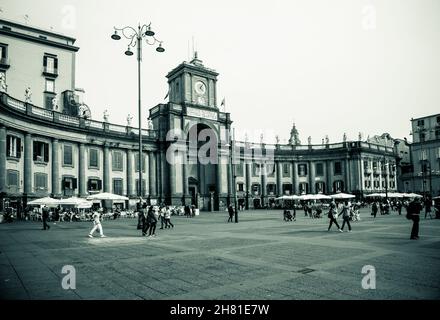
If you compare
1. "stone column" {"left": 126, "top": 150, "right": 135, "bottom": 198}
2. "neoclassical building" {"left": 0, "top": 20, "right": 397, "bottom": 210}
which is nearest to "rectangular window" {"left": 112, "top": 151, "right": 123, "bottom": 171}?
"neoclassical building" {"left": 0, "top": 20, "right": 397, "bottom": 210}

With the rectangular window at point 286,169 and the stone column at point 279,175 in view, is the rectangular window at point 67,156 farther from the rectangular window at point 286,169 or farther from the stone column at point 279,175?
the rectangular window at point 286,169

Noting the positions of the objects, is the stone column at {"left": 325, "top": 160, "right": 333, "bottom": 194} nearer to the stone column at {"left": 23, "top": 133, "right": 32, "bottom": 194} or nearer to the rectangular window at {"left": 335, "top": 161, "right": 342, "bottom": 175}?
the rectangular window at {"left": 335, "top": 161, "right": 342, "bottom": 175}

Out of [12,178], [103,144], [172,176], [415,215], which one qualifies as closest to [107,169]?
[103,144]

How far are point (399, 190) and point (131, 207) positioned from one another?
7068 cm

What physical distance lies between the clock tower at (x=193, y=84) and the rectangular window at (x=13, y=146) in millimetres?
23790

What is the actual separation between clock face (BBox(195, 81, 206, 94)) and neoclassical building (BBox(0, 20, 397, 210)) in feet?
0.53

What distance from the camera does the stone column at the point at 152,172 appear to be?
49.4 meters

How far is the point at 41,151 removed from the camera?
122ft

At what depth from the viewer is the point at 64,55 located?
160 ft

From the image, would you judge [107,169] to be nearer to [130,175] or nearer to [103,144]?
[103,144]

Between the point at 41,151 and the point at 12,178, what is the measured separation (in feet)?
17.4

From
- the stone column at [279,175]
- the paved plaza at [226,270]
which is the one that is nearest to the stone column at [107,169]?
the paved plaza at [226,270]
